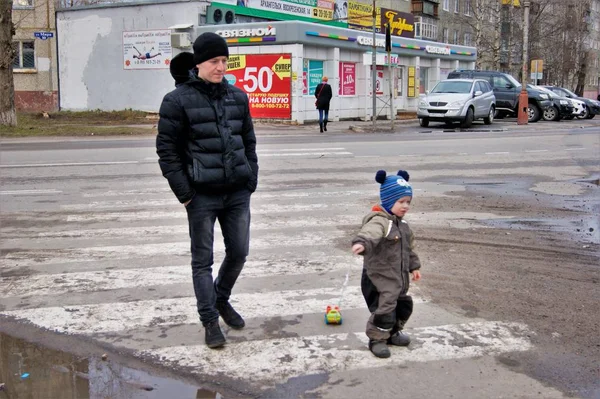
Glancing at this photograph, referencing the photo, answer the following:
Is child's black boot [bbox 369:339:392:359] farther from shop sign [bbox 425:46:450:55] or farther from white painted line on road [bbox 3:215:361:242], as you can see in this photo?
shop sign [bbox 425:46:450:55]

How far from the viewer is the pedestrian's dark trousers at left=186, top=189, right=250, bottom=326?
A: 177 inches

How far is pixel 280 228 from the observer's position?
324 inches

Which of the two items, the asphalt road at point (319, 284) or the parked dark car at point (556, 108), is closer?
the asphalt road at point (319, 284)

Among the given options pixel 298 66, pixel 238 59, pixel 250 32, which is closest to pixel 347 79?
pixel 298 66

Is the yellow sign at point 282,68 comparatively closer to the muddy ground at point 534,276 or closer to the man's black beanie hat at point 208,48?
the muddy ground at point 534,276

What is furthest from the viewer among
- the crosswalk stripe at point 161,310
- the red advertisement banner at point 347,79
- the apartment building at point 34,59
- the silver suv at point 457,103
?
the apartment building at point 34,59

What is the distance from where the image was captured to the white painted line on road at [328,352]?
4211mm

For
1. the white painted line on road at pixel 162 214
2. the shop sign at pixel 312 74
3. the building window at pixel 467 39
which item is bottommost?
the white painted line on road at pixel 162 214

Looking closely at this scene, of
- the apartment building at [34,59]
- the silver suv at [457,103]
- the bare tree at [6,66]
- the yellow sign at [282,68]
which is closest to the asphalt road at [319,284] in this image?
the bare tree at [6,66]

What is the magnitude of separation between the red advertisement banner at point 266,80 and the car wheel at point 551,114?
12.6 metres

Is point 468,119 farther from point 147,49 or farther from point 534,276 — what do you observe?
point 534,276

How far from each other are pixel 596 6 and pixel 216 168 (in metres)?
102

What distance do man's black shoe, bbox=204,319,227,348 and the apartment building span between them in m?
32.4

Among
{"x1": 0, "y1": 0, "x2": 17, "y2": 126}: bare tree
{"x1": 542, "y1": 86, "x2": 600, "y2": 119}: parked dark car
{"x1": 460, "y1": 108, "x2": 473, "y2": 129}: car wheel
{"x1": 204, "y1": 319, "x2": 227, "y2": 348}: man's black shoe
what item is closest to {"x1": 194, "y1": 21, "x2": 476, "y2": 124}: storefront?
{"x1": 460, "y1": 108, "x2": 473, "y2": 129}: car wheel
